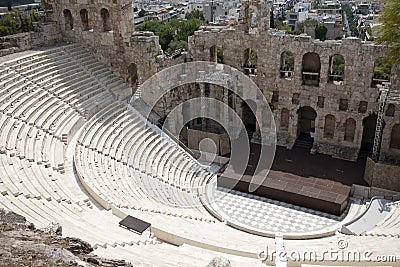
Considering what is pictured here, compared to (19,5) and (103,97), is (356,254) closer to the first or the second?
(103,97)

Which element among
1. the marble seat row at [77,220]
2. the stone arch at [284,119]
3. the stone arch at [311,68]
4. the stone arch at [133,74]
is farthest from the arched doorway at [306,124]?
the marble seat row at [77,220]

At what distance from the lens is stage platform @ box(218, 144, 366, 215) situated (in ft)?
56.2

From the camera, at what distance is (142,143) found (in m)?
18.7

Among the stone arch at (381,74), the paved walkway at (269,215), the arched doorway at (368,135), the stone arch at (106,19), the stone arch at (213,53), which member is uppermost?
the stone arch at (106,19)

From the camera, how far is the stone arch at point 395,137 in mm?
19109

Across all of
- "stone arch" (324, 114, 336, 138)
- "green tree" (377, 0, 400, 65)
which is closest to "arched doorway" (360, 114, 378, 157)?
"stone arch" (324, 114, 336, 138)

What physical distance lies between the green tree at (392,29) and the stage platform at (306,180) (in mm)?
5343

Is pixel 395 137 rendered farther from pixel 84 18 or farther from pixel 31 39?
pixel 31 39

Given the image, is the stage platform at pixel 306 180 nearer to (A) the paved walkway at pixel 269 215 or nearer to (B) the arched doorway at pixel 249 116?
(A) the paved walkway at pixel 269 215

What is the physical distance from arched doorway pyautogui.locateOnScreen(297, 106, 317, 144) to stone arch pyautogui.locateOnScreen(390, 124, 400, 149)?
3.95m

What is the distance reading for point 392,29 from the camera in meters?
17.4

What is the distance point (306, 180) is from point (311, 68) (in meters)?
6.61

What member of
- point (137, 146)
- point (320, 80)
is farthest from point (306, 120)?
point (137, 146)

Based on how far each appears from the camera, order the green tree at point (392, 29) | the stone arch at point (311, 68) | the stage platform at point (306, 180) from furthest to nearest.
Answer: the stone arch at point (311, 68)
the green tree at point (392, 29)
the stage platform at point (306, 180)
